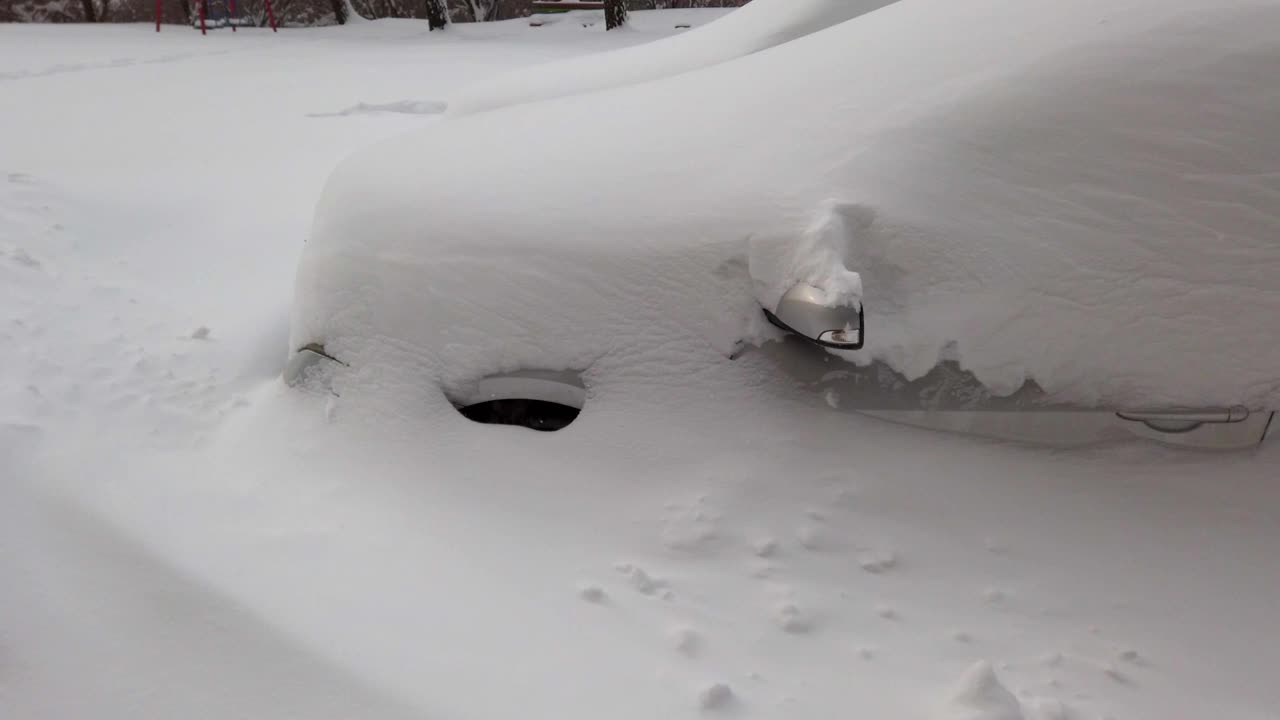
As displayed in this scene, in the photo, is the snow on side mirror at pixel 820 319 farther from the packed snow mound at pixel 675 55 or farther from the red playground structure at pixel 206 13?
the red playground structure at pixel 206 13

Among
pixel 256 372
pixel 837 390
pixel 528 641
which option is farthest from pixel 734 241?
pixel 256 372

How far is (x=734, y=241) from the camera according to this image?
209 centimetres

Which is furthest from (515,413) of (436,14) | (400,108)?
(436,14)

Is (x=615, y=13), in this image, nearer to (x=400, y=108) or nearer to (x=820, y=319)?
(x=400, y=108)

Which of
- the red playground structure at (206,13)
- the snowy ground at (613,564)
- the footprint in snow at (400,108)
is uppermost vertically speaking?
the red playground structure at (206,13)

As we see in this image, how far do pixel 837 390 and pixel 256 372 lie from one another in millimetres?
1942

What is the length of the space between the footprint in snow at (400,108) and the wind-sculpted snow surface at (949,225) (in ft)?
17.4

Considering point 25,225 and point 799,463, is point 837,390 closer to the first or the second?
point 799,463

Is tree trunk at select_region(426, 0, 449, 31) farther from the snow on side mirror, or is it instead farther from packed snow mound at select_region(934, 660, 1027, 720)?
packed snow mound at select_region(934, 660, 1027, 720)

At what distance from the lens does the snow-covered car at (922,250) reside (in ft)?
6.53

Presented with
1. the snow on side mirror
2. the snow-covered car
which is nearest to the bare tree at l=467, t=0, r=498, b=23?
the snow-covered car

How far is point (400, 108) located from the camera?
292 inches

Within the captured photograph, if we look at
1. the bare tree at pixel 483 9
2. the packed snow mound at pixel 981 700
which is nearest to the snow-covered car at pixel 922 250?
the packed snow mound at pixel 981 700

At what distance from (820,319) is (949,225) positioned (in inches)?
15.7
